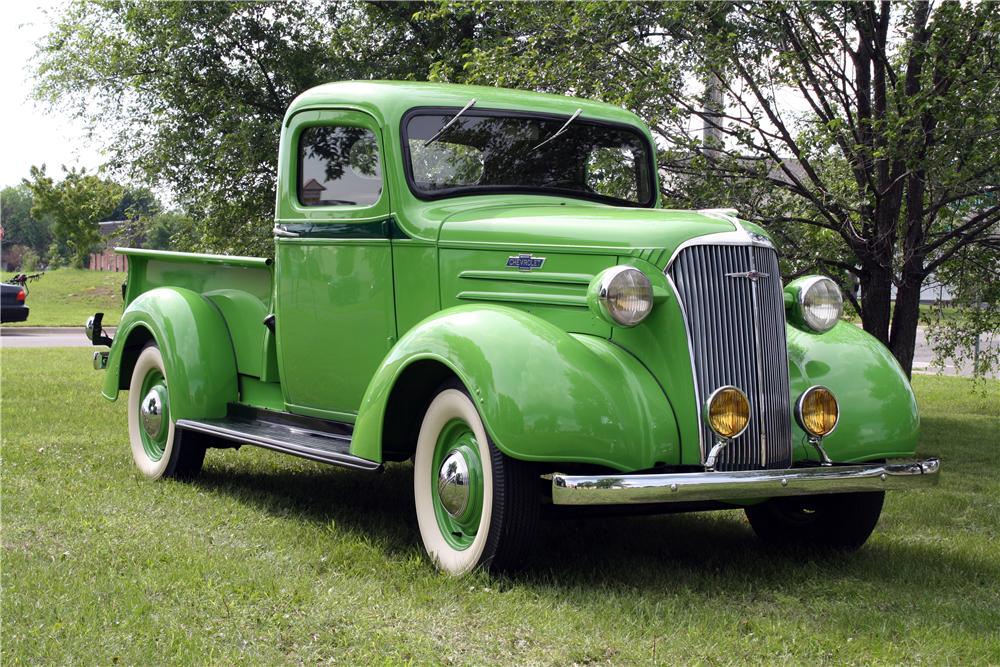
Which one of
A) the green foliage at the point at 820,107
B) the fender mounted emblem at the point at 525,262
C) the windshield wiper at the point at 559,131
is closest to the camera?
the fender mounted emblem at the point at 525,262

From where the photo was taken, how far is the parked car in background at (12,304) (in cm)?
2483

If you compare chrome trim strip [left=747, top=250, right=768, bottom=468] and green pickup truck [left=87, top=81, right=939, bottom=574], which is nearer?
green pickup truck [left=87, top=81, right=939, bottom=574]

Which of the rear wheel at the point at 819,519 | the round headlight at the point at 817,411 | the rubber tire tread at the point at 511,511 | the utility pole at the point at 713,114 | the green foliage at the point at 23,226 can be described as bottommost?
the rear wheel at the point at 819,519

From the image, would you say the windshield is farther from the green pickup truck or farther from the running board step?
the running board step

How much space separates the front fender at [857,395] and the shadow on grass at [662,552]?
0.52 meters

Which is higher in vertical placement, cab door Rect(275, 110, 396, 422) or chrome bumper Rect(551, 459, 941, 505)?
cab door Rect(275, 110, 396, 422)

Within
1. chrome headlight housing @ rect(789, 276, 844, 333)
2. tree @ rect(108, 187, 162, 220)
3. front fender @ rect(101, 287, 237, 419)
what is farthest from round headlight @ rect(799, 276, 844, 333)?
tree @ rect(108, 187, 162, 220)

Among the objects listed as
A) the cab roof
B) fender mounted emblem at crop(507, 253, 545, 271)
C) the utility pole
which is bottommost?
fender mounted emblem at crop(507, 253, 545, 271)

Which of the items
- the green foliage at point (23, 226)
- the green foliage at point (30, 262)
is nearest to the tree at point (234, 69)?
the green foliage at point (30, 262)

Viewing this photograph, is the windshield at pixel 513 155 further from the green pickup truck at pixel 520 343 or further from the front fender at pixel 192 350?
the front fender at pixel 192 350

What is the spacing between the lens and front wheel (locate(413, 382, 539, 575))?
4371mm

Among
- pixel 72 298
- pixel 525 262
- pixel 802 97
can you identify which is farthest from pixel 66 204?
pixel 525 262

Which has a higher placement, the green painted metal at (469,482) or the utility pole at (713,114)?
the utility pole at (713,114)

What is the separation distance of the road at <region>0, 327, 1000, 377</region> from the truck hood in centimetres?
1372
